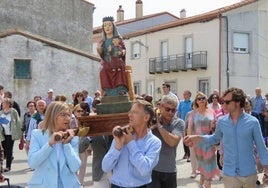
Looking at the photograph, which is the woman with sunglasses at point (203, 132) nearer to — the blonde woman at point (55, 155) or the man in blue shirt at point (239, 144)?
the man in blue shirt at point (239, 144)

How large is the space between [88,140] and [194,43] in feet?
93.4

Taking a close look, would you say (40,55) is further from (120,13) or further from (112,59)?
(120,13)

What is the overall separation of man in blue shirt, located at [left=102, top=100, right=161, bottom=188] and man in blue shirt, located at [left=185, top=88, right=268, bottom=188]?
1.48 m

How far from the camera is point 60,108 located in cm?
459

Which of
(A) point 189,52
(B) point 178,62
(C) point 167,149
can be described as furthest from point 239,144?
(B) point 178,62

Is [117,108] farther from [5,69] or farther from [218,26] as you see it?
[218,26]

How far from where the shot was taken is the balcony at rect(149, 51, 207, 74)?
3394 cm

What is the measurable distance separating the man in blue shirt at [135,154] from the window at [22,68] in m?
19.3

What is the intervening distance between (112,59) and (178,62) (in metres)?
29.3

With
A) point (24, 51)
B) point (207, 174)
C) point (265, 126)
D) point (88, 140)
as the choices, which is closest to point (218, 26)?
point (24, 51)

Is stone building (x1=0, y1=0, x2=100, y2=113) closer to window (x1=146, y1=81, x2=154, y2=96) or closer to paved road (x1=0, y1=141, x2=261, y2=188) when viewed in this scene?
paved road (x1=0, y1=141, x2=261, y2=188)

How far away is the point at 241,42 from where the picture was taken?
33.9 m

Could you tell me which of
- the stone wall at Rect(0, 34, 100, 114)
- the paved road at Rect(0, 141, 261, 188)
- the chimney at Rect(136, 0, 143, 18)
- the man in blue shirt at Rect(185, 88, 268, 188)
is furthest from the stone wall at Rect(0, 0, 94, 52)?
the man in blue shirt at Rect(185, 88, 268, 188)

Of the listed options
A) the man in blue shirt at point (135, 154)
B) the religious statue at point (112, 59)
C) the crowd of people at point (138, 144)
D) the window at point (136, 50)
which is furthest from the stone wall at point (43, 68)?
the man in blue shirt at point (135, 154)
